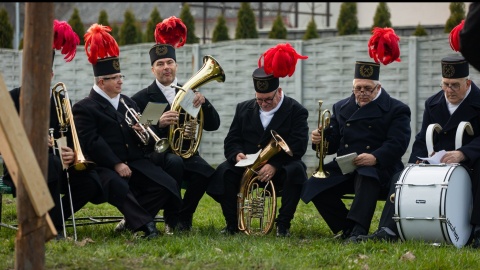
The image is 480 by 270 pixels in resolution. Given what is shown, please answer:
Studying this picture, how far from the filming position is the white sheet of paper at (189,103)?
10242mm

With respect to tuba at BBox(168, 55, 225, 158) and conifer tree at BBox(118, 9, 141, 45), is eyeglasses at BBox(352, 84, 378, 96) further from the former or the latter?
conifer tree at BBox(118, 9, 141, 45)

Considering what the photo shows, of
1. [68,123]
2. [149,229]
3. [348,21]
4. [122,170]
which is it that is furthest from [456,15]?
[68,123]

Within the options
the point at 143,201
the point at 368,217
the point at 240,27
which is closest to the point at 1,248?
the point at 143,201

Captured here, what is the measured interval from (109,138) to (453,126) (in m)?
3.28

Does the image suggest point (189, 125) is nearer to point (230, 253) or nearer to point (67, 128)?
point (67, 128)

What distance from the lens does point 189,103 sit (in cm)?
1027

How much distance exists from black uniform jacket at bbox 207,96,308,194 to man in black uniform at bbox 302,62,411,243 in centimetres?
28

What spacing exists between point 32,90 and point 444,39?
449 inches

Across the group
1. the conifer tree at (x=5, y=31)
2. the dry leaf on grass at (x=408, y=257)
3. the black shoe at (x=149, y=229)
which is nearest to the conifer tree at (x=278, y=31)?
the conifer tree at (x=5, y=31)

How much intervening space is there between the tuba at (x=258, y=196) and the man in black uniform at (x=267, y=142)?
8cm

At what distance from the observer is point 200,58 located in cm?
1850

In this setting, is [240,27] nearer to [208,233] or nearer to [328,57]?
[328,57]

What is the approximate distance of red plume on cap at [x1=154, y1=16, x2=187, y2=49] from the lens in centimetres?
1103

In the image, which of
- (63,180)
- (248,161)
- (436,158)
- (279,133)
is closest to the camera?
(436,158)
